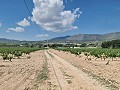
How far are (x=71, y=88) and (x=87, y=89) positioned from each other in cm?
100

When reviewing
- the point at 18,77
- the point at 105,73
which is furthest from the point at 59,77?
the point at 105,73

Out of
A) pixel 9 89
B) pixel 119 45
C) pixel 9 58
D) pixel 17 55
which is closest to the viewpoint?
pixel 9 89

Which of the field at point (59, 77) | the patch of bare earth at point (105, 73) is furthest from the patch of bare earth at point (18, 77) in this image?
the patch of bare earth at point (105, 73)

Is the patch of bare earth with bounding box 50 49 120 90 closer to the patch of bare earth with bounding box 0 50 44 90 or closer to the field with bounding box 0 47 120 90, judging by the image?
the field with bounding box 0 47 120 90

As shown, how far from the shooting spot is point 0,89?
14.0 metres

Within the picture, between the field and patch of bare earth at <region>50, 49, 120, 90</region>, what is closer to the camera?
the field

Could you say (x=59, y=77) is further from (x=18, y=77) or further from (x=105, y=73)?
(x=105, y=73)

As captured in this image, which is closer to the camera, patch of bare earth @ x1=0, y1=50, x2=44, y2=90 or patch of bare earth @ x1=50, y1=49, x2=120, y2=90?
patch of bare earth @ x1=0, y1=50, x2=44, y2=90

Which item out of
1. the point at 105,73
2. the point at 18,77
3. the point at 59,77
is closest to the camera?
the point at 18,77

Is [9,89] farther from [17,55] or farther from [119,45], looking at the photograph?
[119,45]

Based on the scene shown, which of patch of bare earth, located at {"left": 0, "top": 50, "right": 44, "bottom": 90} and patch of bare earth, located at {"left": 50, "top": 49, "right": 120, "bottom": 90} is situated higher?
patch of bare earth, located at {"left": 0, "top": 50, "right": 44, "bottom": 90}

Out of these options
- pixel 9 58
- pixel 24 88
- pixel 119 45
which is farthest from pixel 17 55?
pixel 119 45

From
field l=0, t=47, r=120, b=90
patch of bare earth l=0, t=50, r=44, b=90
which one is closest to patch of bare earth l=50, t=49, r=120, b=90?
field l=0, t=47, r=120, b=90

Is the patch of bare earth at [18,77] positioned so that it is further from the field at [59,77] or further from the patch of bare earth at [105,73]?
the patch of bare earth at [105,73]
